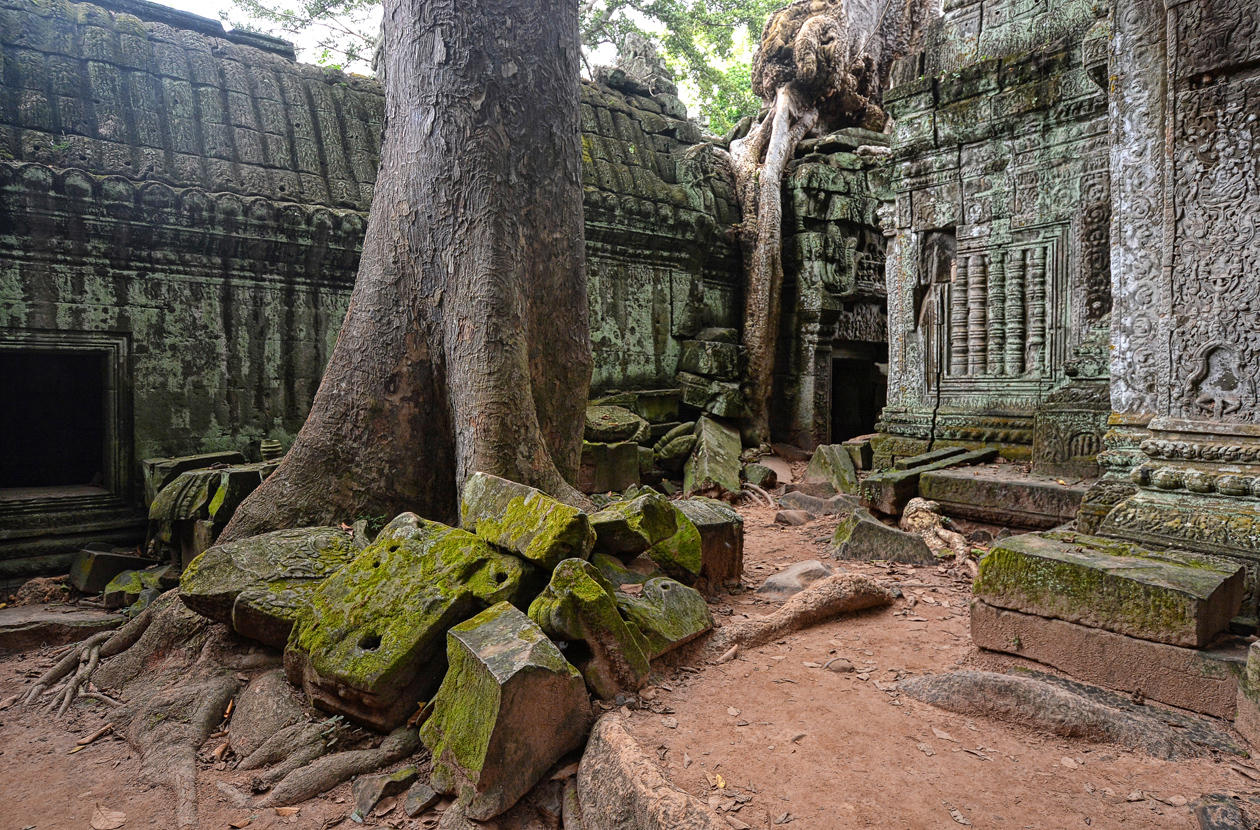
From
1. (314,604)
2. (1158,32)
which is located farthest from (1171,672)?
(314,604)

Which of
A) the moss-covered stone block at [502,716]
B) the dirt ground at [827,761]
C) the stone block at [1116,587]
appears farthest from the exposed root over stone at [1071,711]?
the moss-covered stone block at [502,716]

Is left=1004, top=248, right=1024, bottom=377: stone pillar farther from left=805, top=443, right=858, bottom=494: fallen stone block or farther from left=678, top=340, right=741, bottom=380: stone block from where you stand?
left=678, top=340, right=741, bottom=380: stone block

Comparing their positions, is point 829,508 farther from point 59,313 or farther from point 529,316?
point 59,313

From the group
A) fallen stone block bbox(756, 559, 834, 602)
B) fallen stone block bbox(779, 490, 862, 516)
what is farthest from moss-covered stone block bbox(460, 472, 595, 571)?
fallen stone block bbox(779, 490, 862, 516)

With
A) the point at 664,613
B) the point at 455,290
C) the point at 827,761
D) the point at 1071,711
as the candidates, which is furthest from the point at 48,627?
the point at 1071,711

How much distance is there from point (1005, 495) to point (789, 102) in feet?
26.7

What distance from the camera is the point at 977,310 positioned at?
6148mm

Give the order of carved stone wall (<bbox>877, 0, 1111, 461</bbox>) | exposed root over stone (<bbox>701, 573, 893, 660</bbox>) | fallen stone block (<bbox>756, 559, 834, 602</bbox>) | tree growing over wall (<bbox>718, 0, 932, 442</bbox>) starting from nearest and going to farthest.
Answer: exposed root over stone (<bbox>701, 573, 893, 660</bbox>), fallen stone block (<bbox>756, 559, 834, 602</bbox>), carved stone wall (<bbox>877, 0, 1111, 461</bbox>), tree growing over wall (<bbox>718, 0, 932, 442</bbox>)

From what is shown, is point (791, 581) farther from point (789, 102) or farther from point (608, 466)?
point (789, 102)

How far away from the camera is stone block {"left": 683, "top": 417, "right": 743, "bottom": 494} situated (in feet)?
25.7

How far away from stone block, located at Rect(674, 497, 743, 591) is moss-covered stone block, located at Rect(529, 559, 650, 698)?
1.17 m

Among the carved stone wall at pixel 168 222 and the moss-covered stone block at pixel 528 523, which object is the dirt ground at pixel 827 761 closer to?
the moss-covered stone block at pixel 528 523

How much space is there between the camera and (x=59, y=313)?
5.49 metres

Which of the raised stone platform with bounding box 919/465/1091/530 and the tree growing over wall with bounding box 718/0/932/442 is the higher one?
the tree growing over wall with bounding box 718/0/932/442
